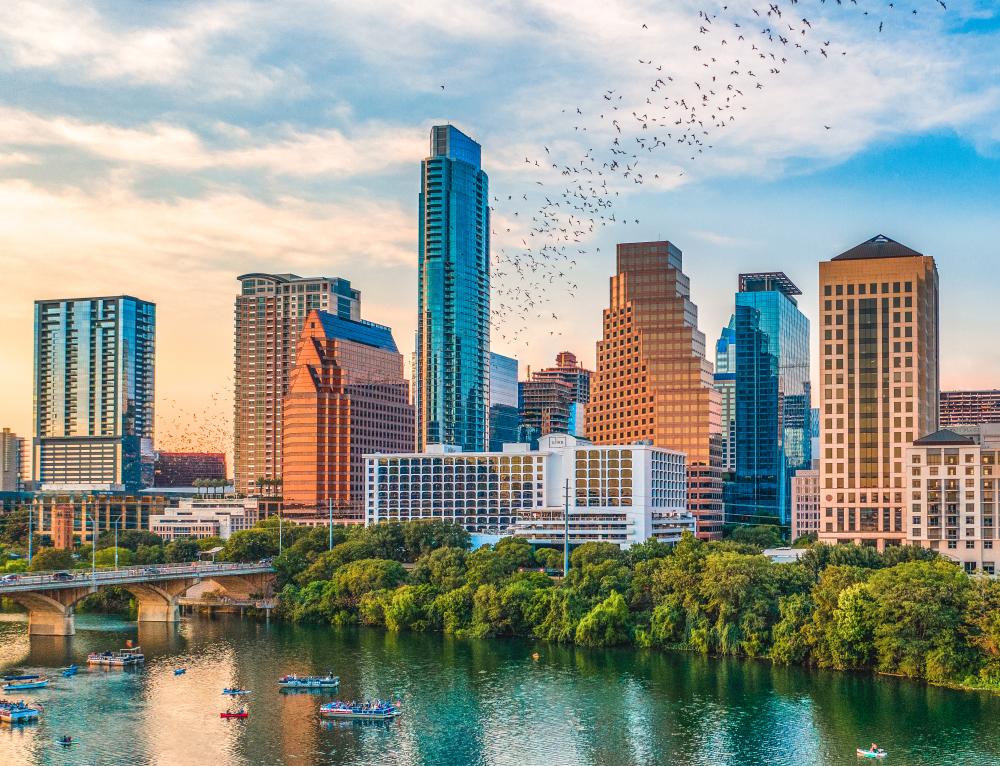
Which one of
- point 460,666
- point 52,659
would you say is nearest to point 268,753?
point 460,666

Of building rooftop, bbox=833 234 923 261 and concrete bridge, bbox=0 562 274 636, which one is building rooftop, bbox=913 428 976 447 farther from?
concrete bridge, bbox=0 562 274 636

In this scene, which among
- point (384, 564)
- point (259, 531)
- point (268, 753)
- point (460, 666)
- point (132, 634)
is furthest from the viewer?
point (259, 531)

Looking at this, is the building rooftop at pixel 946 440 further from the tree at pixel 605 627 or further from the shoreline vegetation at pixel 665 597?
the tree at pixel 605 627

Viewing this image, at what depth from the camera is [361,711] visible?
95125 mm

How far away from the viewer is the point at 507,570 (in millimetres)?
149500

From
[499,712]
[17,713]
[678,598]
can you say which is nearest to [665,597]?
[678,598]

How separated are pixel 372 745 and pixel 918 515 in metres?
99.0

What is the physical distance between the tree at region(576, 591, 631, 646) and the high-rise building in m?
68.6

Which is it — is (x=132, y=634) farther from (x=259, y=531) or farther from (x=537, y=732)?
(x=537, y=732)

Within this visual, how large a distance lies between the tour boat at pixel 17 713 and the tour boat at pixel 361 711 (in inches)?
914

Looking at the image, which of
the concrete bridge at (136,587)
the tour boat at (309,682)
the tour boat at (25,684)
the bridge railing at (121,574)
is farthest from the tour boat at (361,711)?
the concrete bridge at (136,587)

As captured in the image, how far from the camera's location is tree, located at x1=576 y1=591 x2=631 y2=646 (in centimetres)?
12719

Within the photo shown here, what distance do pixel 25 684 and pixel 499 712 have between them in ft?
145

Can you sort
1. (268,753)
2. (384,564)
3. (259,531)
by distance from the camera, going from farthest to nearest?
(259,531)
(384,564)
(268,753)
